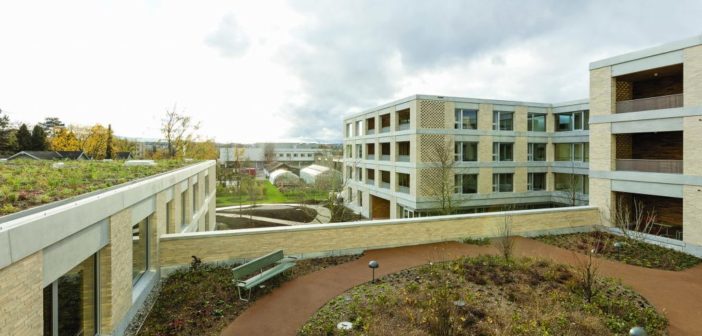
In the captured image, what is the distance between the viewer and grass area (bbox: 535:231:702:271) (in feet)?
40.5

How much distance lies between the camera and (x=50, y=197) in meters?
6.73

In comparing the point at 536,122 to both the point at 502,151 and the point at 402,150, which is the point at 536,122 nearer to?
the point at 502,151

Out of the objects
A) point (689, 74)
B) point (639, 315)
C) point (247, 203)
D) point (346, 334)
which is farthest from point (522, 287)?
point (247, 203)

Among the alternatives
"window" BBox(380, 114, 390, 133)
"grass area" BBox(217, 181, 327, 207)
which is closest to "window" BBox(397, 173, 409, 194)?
"window" BBox(380, 114, 390, 133)

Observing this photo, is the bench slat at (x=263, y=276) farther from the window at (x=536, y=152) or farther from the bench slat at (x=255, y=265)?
the window at (x=536, y=152)

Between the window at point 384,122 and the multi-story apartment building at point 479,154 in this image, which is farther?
the window at point 384,122

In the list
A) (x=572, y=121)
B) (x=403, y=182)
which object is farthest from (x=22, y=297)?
(x=572, y=121)

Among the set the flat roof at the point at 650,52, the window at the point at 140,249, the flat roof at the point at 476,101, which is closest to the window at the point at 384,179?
the flat roof at the point at 476,101

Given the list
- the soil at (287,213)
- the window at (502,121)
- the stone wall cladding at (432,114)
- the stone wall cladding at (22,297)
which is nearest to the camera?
the stone wall cladding at (22,297)

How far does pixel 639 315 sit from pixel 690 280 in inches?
197

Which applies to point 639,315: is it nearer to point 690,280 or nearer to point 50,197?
point 690,280

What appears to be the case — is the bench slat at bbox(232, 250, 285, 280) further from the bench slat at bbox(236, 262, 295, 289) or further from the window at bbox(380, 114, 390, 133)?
the window at bbox(380, 114, 390, 133)

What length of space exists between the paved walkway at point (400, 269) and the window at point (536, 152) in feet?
58.6

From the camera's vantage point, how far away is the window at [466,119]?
26828 mm
